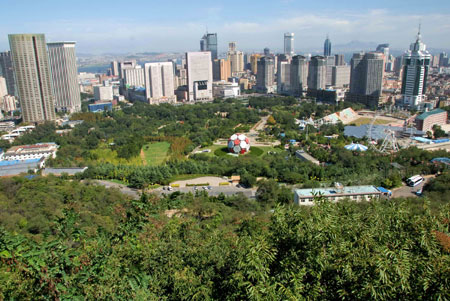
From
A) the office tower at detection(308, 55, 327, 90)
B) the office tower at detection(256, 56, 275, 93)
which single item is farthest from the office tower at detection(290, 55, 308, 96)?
the office tower at detection(256, 56, 275, 93)

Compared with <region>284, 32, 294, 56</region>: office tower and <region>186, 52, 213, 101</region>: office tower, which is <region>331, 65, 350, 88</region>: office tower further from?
<region>284, 32, 294, 56</region>: office tower

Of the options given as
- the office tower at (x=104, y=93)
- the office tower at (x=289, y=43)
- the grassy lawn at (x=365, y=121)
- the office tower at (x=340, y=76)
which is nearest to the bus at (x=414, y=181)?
the grassy lawn at (x=365, y=121)

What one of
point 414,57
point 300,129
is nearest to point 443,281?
point 300,129

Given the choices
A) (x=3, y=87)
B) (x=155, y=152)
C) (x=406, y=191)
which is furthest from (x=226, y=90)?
(x=406, y=191)

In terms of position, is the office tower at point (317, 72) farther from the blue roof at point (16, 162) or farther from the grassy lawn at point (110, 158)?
the blue roof at point (16, 162)

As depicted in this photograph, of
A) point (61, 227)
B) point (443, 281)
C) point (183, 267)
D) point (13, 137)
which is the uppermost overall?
point (443, 281)

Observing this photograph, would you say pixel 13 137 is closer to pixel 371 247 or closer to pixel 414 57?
pixel 371 247
